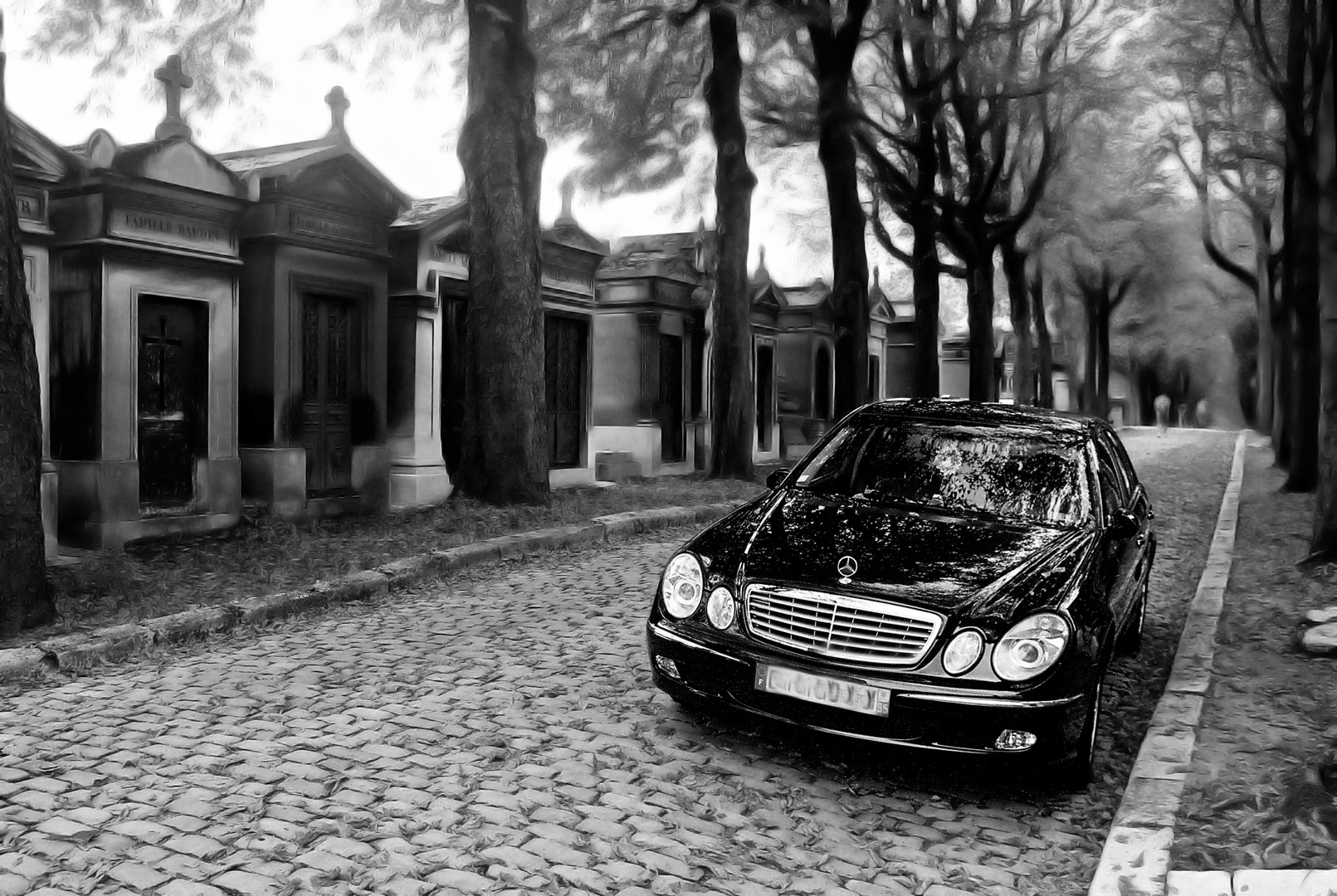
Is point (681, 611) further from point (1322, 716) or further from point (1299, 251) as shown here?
point (1299, 251)

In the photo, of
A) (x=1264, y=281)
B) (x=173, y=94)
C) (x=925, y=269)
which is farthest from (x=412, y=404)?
(x=1264, y=281)

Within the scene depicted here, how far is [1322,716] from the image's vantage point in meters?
5.72

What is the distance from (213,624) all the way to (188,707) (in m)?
1.80

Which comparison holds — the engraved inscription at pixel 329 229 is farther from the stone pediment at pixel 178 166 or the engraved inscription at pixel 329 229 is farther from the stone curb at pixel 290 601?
the stone curb at pixel 290 601

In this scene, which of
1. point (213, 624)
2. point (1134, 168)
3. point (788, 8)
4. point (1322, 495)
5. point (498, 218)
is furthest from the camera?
point (1134, 168)

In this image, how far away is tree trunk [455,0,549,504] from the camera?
12.7 metres

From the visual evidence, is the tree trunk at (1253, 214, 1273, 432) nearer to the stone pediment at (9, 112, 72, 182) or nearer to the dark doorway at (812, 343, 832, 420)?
the dark doorway at (812, 343, 832, 420)

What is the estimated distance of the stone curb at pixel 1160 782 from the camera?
12.4ft

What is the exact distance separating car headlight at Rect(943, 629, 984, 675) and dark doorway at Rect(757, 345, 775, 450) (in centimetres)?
2180

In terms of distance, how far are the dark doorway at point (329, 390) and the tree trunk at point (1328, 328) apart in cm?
1042

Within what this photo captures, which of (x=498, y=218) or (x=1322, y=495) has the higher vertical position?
(x=498, y=218)

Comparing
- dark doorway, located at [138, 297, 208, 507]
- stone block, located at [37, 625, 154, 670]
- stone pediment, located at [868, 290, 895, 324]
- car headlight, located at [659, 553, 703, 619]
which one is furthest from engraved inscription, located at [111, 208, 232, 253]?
stone pediment, located at [868, 290, 895, 324]

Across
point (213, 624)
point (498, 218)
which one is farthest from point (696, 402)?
point (213, 624)

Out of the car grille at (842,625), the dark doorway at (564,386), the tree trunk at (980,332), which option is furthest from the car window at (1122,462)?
the tree trunk at (980,332)
